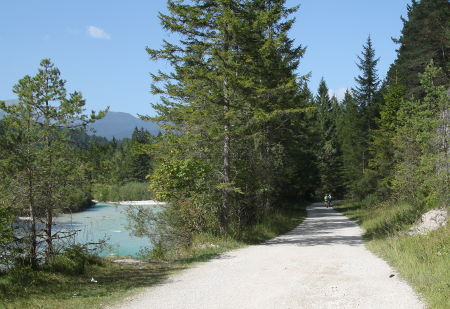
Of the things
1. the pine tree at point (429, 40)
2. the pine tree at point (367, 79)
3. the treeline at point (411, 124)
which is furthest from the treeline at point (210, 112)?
the pine tree at point (367, 79)

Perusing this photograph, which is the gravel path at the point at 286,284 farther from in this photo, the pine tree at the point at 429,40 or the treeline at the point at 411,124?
the pine tree at the point at 429,40

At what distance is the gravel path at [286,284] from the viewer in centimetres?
674

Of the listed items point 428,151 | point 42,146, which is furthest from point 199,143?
point 428,151

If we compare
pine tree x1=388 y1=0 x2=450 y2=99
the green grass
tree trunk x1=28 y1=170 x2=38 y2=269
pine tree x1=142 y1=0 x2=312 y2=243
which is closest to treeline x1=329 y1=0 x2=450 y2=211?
pine tree x1=388 y1=0 x2=450 y2=99

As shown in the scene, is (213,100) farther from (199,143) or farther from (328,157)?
(328,157)

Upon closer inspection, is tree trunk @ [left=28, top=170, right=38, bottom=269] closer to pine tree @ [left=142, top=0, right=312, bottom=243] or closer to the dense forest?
the dense forest

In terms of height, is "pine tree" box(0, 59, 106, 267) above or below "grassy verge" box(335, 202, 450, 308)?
above

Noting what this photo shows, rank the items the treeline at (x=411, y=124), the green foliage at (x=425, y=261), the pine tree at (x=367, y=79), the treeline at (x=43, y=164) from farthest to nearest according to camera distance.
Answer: the pine tree at (x=367, y=79) < the treeline at (x=411, y=124) < the treeline at (x=43, y=164) < the green foliage at (x=425, y=261)

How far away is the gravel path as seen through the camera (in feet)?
22.1

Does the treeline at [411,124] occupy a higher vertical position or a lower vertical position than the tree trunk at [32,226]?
higher

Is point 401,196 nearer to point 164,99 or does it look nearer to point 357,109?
point 164,99

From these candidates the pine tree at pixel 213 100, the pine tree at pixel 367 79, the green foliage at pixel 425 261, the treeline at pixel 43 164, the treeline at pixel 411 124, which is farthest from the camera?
the pine tree at pixel 367 79

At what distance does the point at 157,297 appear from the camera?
24.1 ft

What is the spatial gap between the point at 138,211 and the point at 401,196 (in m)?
15.5
